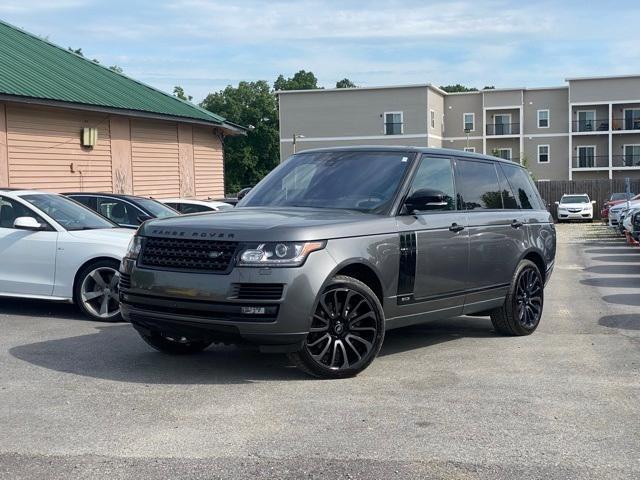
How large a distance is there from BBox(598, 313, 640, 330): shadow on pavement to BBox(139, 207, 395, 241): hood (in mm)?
3920

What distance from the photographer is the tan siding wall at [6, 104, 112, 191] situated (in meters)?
17.0

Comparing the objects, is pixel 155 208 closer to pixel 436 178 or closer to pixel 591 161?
pixel 436 178

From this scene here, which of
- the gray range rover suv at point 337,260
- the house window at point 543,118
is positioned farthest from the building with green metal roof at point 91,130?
the house window at point 543,118

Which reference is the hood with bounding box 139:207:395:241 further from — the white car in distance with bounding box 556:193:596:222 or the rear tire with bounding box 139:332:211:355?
the white car in distance with bounding box 556:193:596:222

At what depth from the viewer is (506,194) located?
8.80m

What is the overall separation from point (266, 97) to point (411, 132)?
31.2 meters

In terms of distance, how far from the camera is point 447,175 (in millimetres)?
7875

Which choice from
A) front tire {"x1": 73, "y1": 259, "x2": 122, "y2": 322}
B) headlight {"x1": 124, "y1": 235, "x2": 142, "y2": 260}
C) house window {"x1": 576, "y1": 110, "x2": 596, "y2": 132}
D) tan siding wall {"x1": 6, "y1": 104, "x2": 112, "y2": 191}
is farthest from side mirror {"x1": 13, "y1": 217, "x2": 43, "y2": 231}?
house window {"x1": 576, "y1": 110, "x2": 596, "y2": 132}

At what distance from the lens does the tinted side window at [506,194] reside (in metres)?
8.74

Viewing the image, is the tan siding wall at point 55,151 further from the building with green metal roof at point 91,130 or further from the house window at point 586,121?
the house window at point 586,121

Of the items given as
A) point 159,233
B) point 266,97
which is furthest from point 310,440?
point 266,97

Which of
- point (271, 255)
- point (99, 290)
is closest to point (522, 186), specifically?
point (271, 255)

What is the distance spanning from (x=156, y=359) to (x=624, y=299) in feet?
24.4

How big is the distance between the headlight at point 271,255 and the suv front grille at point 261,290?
148mm
